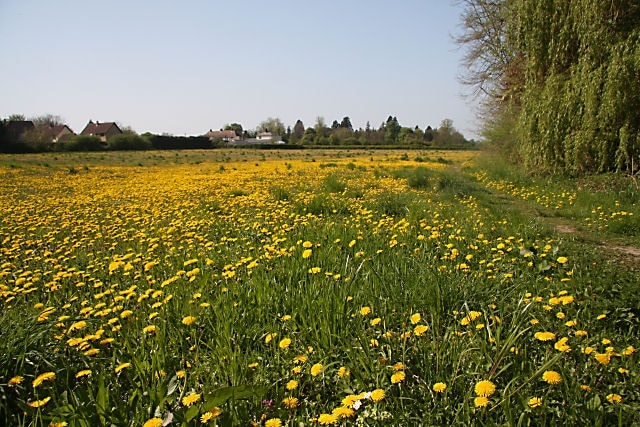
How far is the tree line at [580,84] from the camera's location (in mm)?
7984

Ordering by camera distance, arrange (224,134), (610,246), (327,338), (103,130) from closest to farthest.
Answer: (327,338) → (610,246) → (103,130) → (224,134)

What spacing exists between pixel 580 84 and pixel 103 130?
297 feet

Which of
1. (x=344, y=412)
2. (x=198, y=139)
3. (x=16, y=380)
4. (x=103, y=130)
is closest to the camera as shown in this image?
(x=344, y=412)

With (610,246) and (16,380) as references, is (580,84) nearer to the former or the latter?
(610,246)

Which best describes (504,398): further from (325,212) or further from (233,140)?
(233,140)

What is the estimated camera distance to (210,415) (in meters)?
1.59

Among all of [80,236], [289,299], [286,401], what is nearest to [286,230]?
[289,299]

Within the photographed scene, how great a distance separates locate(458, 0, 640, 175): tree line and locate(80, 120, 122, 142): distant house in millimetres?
85751

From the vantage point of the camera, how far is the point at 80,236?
569 centimetres

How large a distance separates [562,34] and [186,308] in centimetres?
1062

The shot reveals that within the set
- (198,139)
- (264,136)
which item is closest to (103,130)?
(198,139)

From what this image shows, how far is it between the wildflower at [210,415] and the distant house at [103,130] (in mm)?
90311

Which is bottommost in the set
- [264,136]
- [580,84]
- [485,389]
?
[485,389]

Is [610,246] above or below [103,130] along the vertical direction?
below
